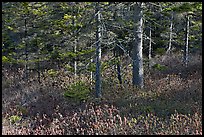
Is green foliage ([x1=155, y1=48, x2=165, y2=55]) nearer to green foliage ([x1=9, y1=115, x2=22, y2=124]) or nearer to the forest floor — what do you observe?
the forest floor

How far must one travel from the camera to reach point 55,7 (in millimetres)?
20234

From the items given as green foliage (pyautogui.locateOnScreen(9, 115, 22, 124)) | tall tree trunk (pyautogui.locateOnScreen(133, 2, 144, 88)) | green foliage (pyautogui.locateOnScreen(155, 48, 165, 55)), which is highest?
tall tree trunk (pyautogui.locateOnScreen(133, 2, 144, 88))

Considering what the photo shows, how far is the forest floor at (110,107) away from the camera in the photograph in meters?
7.08

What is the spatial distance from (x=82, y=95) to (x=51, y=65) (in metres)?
9.66

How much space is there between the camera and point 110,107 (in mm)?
9883

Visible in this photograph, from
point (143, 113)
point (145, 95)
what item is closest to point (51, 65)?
point (145, 95)

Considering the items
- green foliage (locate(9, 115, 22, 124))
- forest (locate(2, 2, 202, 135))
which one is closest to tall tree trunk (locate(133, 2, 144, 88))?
forest (locate(2, 2, 202, 135))

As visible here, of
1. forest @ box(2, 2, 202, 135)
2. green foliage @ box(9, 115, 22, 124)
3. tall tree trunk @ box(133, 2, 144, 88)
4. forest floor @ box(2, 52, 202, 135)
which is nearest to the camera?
forest floor @ box(2, 52, 202, 135)

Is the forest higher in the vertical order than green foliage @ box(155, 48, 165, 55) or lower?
higher

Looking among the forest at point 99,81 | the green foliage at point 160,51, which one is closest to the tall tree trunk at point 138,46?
the forest at point 99,81

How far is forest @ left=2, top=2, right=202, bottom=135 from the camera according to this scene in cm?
788

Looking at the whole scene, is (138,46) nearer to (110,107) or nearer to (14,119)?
(110,107)

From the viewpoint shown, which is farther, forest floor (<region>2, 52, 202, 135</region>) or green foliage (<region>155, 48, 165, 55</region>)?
green foliage (<region>155, 48, 165, 55</region>)

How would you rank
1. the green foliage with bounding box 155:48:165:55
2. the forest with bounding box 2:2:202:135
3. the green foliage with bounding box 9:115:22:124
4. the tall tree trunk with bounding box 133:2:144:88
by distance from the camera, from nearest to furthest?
1. the forest with bounding box 2:2:202:135
2. the green foliage with bounding box 9:115:22:124
3. the tall tree trunk with bounding box 133:2:144:88
4. the green foliage with bounding box 155:48:165:55
